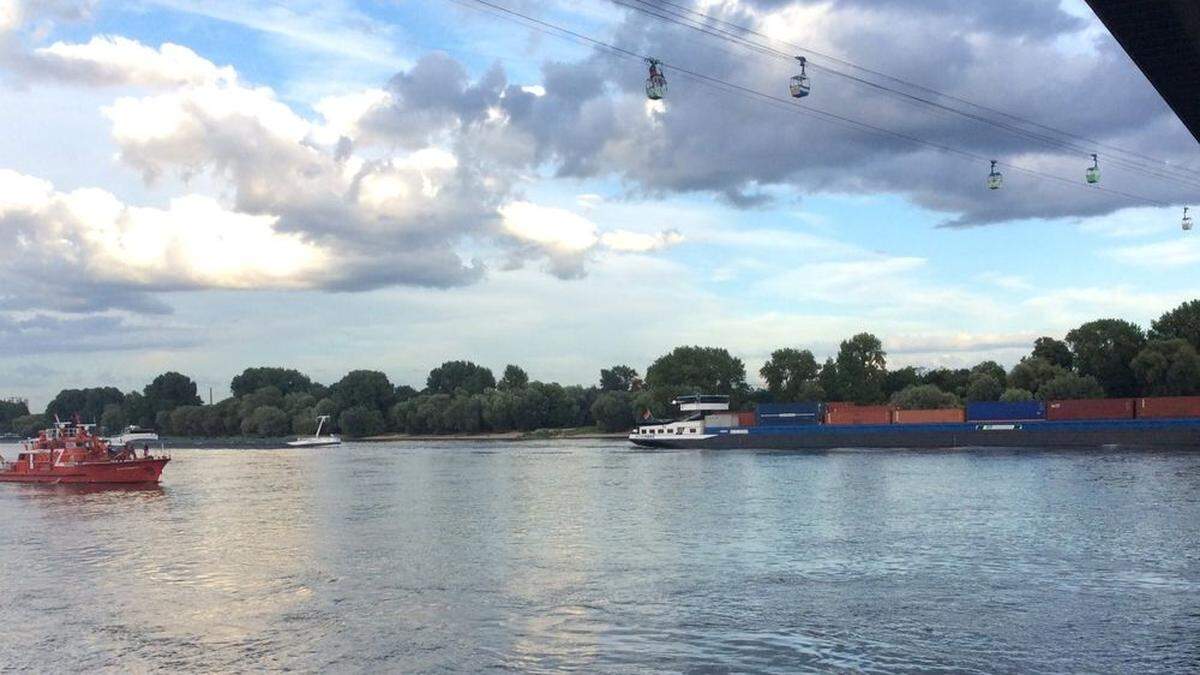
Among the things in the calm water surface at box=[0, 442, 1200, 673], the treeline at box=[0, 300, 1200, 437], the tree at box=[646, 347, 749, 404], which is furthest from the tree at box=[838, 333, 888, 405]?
the calm water surface at box=[0, 442, 1200, 673]

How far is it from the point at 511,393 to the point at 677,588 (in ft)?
559

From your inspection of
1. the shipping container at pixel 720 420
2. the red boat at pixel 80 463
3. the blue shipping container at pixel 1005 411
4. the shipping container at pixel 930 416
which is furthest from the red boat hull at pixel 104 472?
the blue shipping container at pixel 1005 411

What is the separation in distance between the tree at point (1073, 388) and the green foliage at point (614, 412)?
2849 inches

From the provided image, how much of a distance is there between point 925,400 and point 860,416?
14.9 m

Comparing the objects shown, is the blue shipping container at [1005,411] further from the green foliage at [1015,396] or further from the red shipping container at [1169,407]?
the green foliage at [1015,396]

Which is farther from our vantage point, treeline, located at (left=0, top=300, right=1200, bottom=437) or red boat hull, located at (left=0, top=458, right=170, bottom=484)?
treeline, located at (left=0, top=300, right=1200, bottom=437)

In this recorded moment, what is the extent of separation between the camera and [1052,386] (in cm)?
13088

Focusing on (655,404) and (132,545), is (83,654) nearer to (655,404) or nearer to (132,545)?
(132,545)

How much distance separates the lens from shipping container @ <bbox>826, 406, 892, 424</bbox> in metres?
127

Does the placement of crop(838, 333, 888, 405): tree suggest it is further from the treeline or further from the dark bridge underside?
the dark bridge underside

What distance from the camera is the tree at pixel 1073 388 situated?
12950cm

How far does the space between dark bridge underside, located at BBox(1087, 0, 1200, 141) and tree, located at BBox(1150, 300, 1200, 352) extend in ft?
419

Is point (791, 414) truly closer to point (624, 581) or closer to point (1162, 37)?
point (624, 581)

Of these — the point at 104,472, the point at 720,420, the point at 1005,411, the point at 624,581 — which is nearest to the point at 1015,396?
the point at 1005,411
